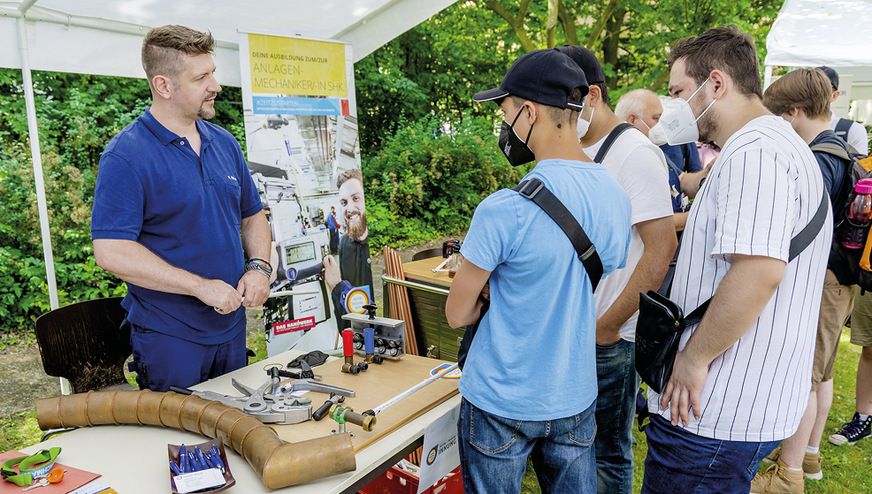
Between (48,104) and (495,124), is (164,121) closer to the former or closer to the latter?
(48,104)

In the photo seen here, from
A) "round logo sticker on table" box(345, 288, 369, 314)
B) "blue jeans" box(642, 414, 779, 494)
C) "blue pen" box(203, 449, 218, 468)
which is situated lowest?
"blue jeans" box(642, 414, 779, 494)

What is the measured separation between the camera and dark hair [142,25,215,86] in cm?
208

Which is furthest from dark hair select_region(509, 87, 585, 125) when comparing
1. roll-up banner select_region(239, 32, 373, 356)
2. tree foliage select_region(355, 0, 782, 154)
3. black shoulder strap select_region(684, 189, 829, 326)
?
tree foliage select_region(355, 0, 782, 154)

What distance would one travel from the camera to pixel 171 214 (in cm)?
205

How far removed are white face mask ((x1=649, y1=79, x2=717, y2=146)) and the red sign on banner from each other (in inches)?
105

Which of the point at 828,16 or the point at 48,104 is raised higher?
the point at 828,16

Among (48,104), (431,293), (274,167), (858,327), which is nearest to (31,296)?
(48,104)

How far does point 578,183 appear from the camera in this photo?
138 cm

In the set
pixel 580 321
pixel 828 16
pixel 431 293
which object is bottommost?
pixel 431 293

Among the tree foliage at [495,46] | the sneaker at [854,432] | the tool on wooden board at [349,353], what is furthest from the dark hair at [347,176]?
the tree foliage at [495,46]

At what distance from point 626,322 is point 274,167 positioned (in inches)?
96.2

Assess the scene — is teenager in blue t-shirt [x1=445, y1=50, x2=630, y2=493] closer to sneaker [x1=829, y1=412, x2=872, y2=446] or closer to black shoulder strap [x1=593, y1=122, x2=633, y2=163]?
black shoulder strap [x1=593, y1=122, x2=633, y2=163]

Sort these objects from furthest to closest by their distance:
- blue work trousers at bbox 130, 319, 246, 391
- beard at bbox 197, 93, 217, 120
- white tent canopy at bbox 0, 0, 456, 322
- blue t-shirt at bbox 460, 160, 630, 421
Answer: white tent canopy at bbox 0, 0, 456, 322 < beard at bbox 197, 93, 217, 120 < blue work trousers at bbox 130, 319, 246, 391 < blue t-shirt at bbox 460, 160, 630, 421

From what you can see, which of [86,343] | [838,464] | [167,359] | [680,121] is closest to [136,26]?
[86,343]
